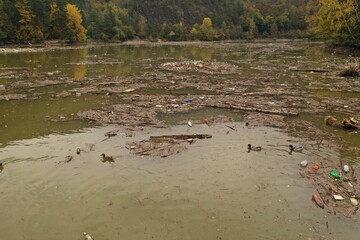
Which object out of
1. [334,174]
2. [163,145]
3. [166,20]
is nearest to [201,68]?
[163,145]

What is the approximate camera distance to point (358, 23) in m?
48.1

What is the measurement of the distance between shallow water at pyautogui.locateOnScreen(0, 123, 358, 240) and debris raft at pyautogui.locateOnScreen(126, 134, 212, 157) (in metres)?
0.37

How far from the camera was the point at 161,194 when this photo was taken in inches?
321

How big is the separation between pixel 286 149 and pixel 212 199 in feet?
15.0

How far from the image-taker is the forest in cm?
5834

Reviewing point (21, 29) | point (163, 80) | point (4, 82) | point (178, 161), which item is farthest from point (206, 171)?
point (21, 29)

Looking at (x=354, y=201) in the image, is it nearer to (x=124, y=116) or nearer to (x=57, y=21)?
(x=124, y=116)

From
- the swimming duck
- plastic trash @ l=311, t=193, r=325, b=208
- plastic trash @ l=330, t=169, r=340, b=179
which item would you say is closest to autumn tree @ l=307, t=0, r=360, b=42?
the swimming duck

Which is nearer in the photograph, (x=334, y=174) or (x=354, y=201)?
(x=354, y=201)

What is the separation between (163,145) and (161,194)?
3335 mm

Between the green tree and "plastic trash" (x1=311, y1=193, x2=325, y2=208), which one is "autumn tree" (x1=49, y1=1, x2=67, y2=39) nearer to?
the green tree

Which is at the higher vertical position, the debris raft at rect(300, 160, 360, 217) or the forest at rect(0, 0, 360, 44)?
the forest at rect(0, 0, 360, 44)

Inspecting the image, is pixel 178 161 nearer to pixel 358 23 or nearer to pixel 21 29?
pixel 358 23

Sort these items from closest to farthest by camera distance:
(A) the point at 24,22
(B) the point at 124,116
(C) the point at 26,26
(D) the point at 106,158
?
(D) the point at 106,158 → (B) the point at 124,116 → (A) the point at 24,22 → (C) the point at 26,26
